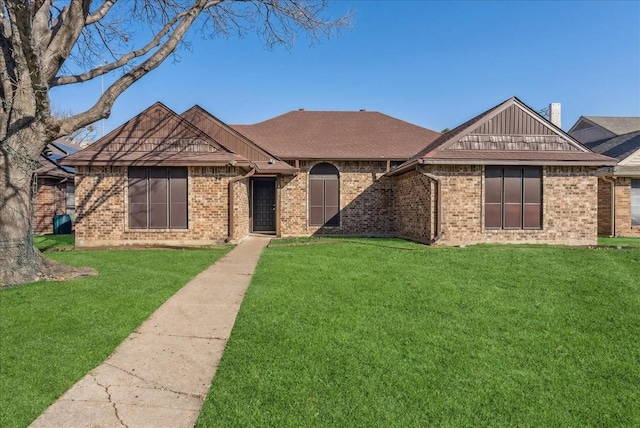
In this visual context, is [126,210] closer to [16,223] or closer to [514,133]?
[16,223]

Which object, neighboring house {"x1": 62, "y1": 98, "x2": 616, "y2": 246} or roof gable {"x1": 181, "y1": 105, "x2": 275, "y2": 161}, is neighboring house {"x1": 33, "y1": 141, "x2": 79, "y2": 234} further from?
roof gable {"x1": 181, "y1": 105, "x2": 275, "y2": 161}

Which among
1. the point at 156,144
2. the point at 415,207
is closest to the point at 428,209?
the point at 415,207

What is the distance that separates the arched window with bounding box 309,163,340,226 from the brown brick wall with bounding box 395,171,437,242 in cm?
259

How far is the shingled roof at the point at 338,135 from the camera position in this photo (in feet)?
54.5

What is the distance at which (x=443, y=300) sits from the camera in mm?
5977

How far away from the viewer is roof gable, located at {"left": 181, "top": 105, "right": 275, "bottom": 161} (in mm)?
14688

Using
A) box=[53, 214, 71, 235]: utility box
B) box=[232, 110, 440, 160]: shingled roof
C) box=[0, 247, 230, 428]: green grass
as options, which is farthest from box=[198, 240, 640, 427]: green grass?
box=[53, 214, 71, 235]: utility box

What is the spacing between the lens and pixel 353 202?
55.2 feet

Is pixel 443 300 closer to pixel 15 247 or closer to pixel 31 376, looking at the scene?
pixel 31 376

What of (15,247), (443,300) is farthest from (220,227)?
(443,300)

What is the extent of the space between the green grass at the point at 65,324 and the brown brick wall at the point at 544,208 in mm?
8253

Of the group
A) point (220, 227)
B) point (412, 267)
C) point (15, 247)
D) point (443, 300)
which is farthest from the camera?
point (220, 227)

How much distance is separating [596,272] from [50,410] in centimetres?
910

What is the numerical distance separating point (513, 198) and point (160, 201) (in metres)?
11.9
